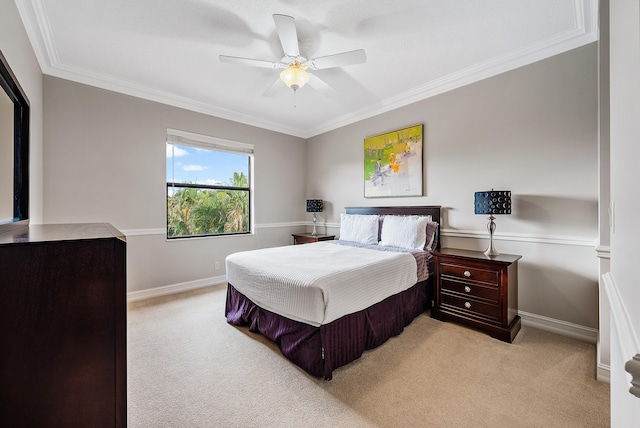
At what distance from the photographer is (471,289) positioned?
8.56ft

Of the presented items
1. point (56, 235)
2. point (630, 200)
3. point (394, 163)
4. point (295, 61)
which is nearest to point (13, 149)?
point (56, 235)

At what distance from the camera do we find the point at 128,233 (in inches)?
133

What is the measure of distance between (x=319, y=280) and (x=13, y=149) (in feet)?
7.22

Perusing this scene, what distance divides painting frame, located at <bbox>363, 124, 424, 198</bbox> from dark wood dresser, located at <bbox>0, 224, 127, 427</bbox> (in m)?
3.43

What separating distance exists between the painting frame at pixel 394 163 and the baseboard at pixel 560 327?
1768 millimetres

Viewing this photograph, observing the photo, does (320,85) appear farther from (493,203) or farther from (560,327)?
(560,327)

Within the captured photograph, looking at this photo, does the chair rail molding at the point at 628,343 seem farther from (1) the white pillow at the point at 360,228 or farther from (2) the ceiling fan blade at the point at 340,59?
(1) the white pillow at the point at 360,228

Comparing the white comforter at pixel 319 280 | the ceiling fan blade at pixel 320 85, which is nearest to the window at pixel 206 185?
the white comforter at pixel 319 280

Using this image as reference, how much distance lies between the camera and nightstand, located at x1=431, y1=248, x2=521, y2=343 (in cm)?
242

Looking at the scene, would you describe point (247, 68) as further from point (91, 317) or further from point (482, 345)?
point (482, 345)

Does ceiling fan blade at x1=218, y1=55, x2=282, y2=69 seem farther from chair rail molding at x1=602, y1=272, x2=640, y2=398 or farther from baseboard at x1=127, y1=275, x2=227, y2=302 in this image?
baseboard at x1=127, y1=275, x2=227, y2=302

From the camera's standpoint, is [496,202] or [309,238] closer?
[496,202]

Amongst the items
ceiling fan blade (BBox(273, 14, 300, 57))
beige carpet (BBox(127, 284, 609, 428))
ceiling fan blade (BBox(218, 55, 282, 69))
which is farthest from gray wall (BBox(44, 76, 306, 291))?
ceiling fan blade (BBox(273, 14, 300, 57))

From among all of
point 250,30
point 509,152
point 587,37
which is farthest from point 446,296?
point 250,30
